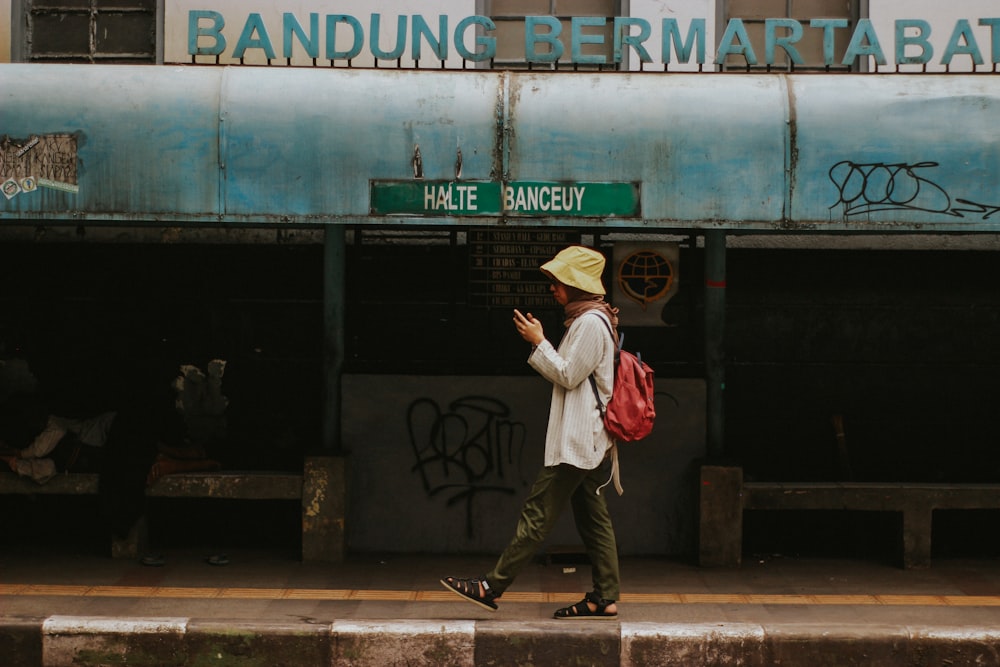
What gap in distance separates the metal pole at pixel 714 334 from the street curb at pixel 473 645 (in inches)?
77.4

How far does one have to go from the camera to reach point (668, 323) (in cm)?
755

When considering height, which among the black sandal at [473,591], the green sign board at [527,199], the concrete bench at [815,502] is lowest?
the black sandal at [473,591]

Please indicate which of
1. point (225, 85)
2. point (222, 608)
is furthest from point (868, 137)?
point (222, 608)

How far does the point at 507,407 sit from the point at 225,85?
2.70 meters

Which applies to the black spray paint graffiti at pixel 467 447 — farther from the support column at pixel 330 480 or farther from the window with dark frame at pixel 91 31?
the window with dark frame at pixel 91 31

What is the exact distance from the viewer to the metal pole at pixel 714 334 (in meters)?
7.28

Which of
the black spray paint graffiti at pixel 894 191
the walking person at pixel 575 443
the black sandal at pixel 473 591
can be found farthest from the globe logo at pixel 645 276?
the black sandal at pixel 473 591

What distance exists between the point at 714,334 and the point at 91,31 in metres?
5.20

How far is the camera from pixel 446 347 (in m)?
8.00

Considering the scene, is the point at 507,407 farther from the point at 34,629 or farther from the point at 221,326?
the point at 34,629

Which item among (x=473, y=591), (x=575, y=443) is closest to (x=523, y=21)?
(x=575, y=443)

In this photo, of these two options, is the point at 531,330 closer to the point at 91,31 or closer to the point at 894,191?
the point at 894,191

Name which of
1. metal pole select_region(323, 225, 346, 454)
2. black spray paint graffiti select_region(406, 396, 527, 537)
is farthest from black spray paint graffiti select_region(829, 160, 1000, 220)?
metal pole select_region(323, 225, 346, 454)

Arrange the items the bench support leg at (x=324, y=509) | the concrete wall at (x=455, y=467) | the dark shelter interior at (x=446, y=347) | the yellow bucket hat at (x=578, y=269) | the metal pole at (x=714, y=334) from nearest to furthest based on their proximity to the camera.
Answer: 1. the yellow bucket hat at (x=578, y=269)
2. the bench support leg at (x=324, y=509)
3. the metal pole at (x=714, y=334)
4. the concrete wall at (x=455, y=467)
5. the dark shelter interior at (x=446, y=347)
